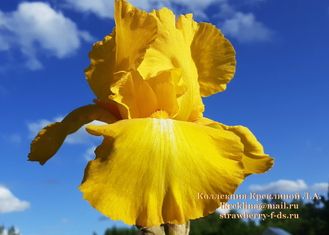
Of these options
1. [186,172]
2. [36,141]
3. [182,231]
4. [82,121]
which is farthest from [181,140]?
[36,141]

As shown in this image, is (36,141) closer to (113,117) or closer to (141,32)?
(113,117)

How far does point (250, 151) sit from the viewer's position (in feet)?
3.85

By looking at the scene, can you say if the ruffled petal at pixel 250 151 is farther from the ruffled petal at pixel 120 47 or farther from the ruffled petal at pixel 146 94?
the ruffled petal at pixel 120 47

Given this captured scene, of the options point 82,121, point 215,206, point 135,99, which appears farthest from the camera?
point 82,121

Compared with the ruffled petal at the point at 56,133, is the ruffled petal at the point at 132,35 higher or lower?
higher

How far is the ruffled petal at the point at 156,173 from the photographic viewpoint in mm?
934

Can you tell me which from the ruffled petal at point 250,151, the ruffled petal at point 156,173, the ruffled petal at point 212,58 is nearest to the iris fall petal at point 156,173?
the ruffled petal at point 156,173

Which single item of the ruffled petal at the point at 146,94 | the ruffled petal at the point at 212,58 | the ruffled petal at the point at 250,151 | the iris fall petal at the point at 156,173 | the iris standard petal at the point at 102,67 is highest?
the ruffled petal at the point at 212,58

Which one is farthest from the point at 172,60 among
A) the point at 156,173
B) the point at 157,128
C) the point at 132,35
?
the point at 156,173

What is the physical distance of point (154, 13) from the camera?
3.81 ft

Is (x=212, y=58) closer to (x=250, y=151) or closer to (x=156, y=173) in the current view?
(x=250, y=151)

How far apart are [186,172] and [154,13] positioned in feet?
1.39

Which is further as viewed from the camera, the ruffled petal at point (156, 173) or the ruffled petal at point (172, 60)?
the ruffled petal at point (172, 60)

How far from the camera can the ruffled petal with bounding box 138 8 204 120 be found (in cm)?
111
